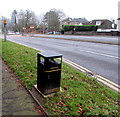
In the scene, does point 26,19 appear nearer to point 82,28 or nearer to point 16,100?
point 82,28

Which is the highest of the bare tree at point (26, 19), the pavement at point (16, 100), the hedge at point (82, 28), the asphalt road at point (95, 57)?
the bare tree at point (26, 19)

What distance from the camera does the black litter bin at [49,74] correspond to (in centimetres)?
314

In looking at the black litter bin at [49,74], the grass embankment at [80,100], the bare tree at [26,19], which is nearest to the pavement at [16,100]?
the grass embankment at [80,100]

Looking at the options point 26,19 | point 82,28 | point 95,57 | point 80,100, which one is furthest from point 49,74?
point 26,19

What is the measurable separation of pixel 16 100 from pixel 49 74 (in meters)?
0.97

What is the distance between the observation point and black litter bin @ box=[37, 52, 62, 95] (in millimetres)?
3141

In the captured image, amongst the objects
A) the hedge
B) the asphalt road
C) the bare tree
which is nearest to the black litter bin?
the asphalt road

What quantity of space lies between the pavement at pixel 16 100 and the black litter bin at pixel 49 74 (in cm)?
43

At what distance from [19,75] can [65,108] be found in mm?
2551

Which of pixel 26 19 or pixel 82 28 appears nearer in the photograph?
pixel 82 28

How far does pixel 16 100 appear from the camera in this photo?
3.19m

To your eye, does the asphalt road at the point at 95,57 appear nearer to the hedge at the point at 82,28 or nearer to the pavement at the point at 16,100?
the pavement at the point at 16,100

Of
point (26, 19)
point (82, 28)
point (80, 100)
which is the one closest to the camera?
point (80, 100)

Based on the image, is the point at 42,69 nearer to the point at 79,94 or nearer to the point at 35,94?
the point at 35,94
